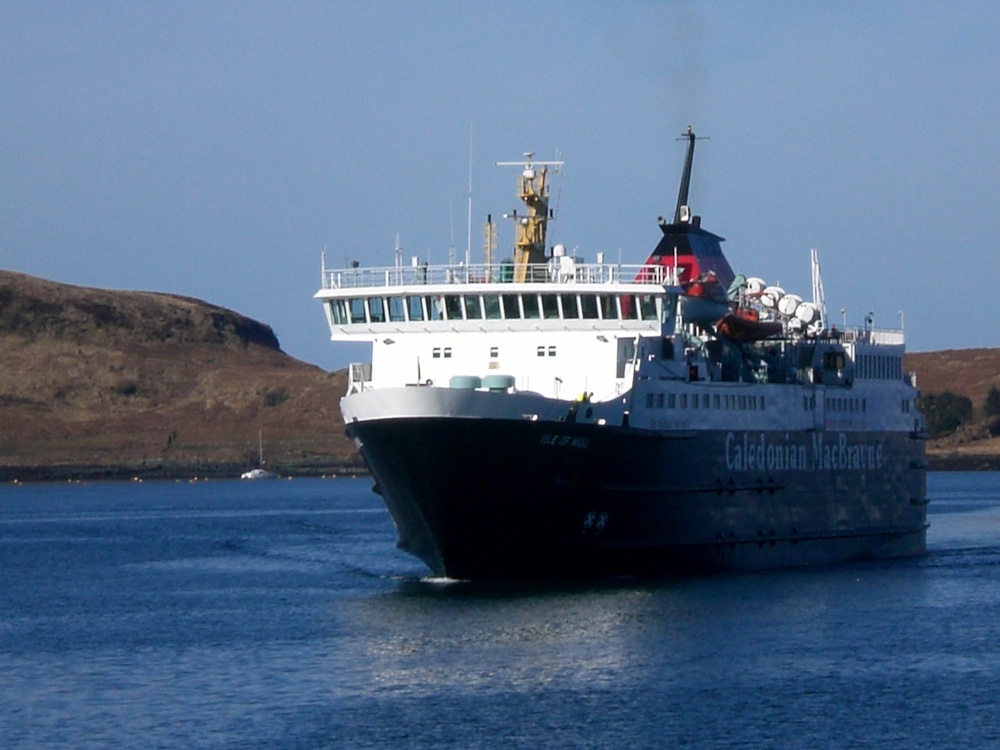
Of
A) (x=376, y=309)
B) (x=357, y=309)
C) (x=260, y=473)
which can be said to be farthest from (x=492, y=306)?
(x=260, y=473)

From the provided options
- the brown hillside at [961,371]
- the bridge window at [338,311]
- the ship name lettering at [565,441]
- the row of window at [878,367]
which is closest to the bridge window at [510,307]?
the ship name lettering at [565,441]

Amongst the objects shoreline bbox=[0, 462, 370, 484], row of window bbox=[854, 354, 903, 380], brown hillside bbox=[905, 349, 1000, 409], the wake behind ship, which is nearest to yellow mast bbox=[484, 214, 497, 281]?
the wake behind ship

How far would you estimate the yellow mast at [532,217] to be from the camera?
4525 centimetres

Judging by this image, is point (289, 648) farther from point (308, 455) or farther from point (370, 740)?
point (308, 455)

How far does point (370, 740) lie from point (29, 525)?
199ft

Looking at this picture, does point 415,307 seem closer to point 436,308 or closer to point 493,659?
point 436,308

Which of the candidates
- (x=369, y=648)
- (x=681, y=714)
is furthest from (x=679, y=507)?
(x=681, y=714)

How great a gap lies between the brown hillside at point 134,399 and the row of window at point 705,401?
114363 mm

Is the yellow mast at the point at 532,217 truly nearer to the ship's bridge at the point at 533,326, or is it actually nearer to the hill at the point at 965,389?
the ship's bridge at the point at 533,326

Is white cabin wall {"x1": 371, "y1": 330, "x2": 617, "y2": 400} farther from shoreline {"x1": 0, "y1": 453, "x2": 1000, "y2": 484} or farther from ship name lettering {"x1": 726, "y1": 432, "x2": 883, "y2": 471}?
shoreline {"x1": 0, "y1": 453, "x2": 1000, "y2": 484}

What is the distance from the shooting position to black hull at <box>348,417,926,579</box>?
3922cm

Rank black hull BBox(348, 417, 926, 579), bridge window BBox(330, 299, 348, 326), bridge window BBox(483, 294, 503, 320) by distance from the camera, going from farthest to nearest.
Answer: bridge window BBox(330, 299, 348, 326) → bridge window BBox(483, 294, 503, 320) → black hull BBox(348, 417, 926, 579)

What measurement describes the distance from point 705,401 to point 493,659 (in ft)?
41.6

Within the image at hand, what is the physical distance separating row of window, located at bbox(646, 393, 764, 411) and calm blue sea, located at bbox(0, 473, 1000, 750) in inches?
156
